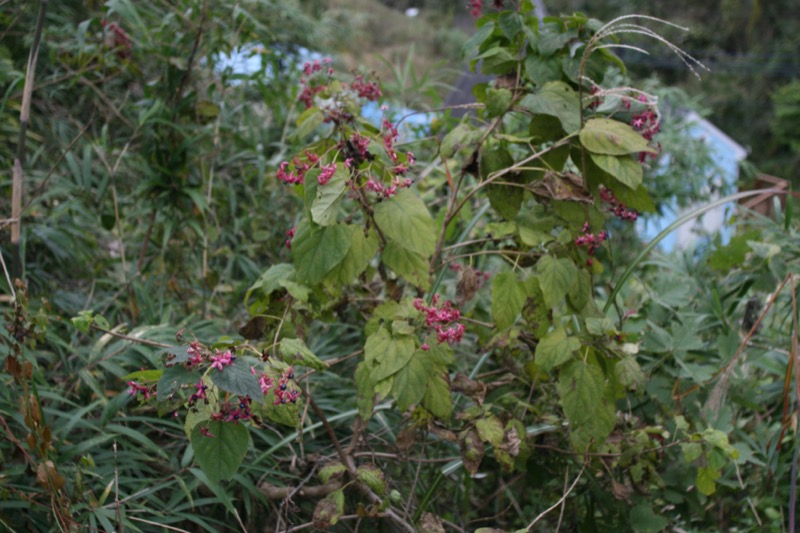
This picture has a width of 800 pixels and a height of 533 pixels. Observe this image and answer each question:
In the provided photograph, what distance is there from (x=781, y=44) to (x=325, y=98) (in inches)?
983

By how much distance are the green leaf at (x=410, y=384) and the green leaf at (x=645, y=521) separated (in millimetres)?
703

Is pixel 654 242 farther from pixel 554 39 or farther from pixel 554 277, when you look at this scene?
pixel 554 39

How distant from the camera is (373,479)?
1588mm

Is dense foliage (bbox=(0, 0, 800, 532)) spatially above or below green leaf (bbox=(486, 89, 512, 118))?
below

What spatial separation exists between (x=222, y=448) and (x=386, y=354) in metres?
0.37

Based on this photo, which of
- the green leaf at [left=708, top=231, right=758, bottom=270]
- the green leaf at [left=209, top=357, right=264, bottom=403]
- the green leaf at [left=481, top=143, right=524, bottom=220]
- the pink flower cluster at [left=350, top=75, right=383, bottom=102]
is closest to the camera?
the green leaf at [left=209, top=357, right=264, bottom=403]

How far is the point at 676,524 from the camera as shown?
81.0 inches

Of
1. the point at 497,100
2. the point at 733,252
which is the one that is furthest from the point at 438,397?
the point at 733,252

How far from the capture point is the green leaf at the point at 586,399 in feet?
5.26

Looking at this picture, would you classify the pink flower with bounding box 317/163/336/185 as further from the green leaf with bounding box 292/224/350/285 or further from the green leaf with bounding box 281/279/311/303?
the green leaf with bounding box 281/279/311/303

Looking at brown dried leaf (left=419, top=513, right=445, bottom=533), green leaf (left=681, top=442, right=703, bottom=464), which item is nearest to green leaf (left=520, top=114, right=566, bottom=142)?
green leaf (left=681, top=442, right=703, bottom=464)

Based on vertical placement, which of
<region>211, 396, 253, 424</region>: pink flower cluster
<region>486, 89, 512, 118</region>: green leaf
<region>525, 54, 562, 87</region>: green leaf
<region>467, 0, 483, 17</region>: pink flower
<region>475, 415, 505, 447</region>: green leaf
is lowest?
<region>475, 415, 505, 447</region>: green leaf

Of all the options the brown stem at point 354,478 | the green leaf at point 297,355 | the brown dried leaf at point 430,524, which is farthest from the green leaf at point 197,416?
the brown dried leaf at point 430,524

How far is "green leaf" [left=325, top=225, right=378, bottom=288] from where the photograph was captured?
159 centimetres
